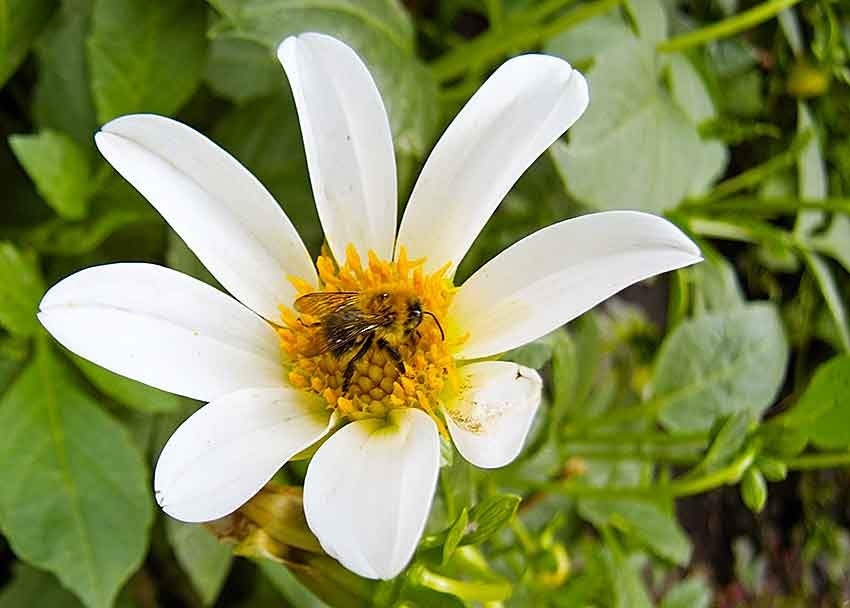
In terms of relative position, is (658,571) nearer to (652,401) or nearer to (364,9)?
(652,401)

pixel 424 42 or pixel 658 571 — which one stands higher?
pixel 424 42

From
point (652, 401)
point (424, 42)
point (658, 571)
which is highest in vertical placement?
point (424, 42)

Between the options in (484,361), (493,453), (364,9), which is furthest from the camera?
(364,9)

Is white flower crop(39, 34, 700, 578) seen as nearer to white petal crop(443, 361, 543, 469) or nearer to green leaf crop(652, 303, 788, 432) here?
white petal crop(443, 361, 543, 469)

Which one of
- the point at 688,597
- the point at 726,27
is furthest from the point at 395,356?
the point at 688,597

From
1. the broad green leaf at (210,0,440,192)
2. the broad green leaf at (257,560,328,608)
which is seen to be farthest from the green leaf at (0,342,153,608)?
the broad green leaf at (210,0,440,192)

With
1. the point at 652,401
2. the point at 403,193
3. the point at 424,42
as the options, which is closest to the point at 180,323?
the point at 403,193

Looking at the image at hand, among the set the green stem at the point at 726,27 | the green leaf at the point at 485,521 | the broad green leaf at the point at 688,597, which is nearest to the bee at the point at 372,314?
the green leaf at the point at 485,521
